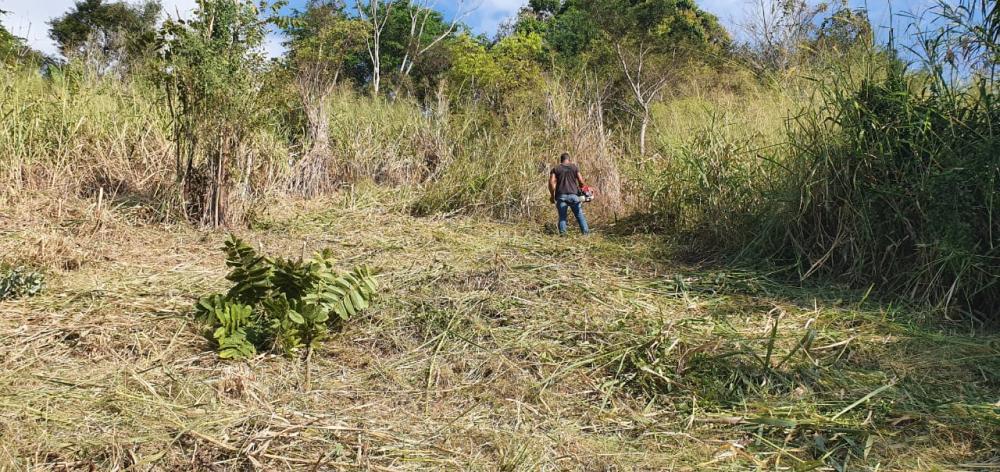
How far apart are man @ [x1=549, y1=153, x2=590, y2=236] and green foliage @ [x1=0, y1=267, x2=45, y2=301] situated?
465 cm

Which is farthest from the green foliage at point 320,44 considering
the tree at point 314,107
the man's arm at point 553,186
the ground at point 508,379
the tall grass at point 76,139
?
the ground at point 508,379

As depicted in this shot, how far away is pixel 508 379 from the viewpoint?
2.68 metres

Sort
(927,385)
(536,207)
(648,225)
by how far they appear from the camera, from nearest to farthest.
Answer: (927,385) → (648,225) → (536,207)

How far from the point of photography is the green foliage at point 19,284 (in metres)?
3.34

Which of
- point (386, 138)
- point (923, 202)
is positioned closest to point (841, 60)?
point (923, 202)

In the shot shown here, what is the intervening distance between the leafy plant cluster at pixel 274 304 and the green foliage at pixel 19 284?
1.26m

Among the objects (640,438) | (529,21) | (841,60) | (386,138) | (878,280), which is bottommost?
(640,438)

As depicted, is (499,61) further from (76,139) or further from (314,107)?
(76,139)

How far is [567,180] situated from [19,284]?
4.97 metres

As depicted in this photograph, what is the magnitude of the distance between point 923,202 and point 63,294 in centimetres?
520

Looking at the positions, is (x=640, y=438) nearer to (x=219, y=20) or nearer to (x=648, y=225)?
(x=648, y=225)

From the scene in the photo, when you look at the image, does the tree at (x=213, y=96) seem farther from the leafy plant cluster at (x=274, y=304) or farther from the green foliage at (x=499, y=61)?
the green foliage at (x=499, y=61)

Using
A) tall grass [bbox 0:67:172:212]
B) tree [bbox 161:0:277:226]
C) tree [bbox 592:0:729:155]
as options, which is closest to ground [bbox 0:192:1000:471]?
tree [bbox 161:0:277:226]

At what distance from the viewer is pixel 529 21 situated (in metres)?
26.8
